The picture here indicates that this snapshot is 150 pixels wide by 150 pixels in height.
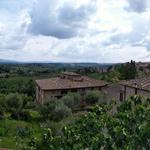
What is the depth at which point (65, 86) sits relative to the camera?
59.1 metres

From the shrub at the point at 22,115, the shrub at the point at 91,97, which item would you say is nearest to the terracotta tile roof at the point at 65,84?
the shrub at the point at 91,97

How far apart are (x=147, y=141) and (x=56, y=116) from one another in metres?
34.5


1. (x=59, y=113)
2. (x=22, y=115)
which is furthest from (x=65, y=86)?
(x=59, y=113)

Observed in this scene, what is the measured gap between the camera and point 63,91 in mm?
58938

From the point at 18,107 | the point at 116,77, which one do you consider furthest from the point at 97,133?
the point at 116,77

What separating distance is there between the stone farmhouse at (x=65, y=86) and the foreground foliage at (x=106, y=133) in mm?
47425

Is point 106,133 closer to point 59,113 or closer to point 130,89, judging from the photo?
point 130,89

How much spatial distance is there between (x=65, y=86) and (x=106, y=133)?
49.7m

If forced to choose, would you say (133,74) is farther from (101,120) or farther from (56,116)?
(101,120)

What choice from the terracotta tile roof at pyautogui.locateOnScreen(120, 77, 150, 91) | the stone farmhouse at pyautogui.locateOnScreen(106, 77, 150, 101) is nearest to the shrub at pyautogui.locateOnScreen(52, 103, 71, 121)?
the stone farmhouse at pyautogui.locateOnScreen(106, 77, 150, 101)

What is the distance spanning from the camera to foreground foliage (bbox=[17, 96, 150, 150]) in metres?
8.90

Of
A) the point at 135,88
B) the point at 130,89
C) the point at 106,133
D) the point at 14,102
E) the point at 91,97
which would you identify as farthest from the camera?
the point at 91,97

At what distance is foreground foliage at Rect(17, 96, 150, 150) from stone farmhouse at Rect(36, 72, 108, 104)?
4742cm

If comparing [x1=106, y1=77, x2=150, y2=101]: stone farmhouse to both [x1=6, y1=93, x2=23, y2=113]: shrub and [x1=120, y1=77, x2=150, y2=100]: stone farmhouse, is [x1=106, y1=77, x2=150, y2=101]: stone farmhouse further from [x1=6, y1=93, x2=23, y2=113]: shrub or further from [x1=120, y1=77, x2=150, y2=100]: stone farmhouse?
[x1=6, y1=93, x2=23, y2=113]: shrub
